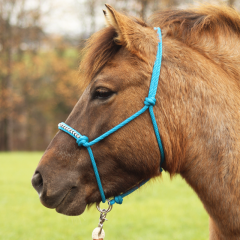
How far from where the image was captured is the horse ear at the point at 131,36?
6.55 feet

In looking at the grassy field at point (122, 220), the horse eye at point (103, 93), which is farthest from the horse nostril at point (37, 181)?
the grassy field at point (122, 220)

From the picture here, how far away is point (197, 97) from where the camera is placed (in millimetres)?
1984

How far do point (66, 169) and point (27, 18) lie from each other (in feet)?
78.4

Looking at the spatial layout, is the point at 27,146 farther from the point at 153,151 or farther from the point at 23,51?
the point at 153,151

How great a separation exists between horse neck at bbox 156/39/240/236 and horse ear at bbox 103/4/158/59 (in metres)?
0.14

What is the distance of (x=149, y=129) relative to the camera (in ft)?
6.44

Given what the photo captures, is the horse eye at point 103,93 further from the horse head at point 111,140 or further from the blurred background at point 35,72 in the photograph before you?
the blurred background at point 35,72

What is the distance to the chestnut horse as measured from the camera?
190 cm

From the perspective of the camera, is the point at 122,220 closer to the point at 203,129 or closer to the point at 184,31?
the point at 203,129

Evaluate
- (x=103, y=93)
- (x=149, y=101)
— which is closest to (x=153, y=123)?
(x=149, y=101)

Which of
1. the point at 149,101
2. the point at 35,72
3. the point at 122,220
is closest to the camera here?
the point at 149,101

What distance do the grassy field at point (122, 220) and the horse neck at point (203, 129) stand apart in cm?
188

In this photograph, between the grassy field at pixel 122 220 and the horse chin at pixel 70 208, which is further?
the grassy field at pixel 122 220

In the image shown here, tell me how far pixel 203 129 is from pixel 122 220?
4214mm
